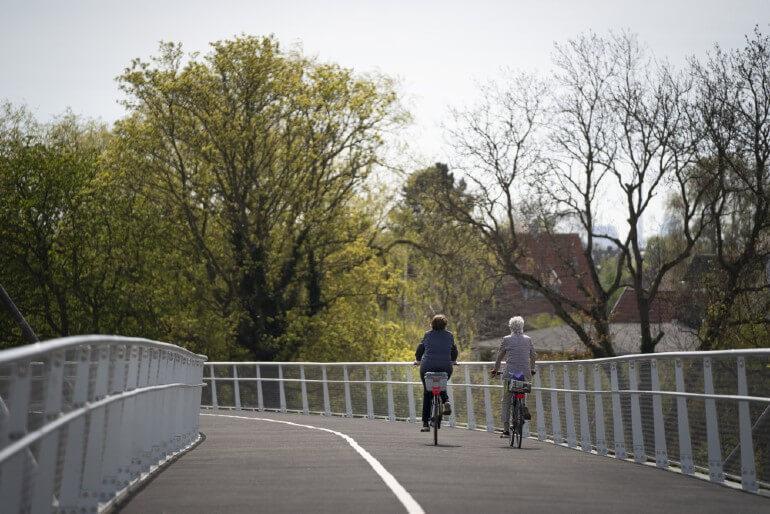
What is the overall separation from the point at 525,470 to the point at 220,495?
414cm

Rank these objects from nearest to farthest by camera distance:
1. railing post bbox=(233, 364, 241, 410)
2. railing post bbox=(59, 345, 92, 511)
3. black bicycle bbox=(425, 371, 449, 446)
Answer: railing post bbox=(59, 345, 92, 511), black bicycle bbox=(425, 371, 449, 446), railing post bbox=(233, 364, 241, 410)

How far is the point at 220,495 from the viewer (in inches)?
473

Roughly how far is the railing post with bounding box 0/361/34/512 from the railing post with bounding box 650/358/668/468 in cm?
966

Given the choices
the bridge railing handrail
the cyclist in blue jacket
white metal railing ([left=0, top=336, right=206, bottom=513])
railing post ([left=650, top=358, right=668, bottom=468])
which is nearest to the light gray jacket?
the cyclist in blue jacket

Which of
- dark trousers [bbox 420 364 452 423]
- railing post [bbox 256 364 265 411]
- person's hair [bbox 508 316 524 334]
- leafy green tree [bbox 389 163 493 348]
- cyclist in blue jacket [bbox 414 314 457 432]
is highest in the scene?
leafy green tree [bbox 389 163 493 348]

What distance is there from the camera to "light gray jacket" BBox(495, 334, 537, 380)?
20.0 metres

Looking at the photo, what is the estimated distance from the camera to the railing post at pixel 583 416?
1984 centimetres

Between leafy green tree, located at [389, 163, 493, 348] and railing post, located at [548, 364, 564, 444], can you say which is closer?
railing post, located at [548, 364, 564, 444]

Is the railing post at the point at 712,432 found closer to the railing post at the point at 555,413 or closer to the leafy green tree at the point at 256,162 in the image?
the railing post at the point at 555,413

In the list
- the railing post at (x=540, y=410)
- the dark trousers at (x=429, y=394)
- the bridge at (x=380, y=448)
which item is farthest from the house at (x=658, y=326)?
the bridge at (x=380, y=448)

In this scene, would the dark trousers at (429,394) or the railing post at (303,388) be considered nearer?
the dark trousers at (429,394)

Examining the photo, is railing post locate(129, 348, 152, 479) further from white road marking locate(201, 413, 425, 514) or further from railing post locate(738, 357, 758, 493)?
railing post locate(738, 357, 758, 493)

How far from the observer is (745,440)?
1329 cm

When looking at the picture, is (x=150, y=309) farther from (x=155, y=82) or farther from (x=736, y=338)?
(x=736, y=338)
